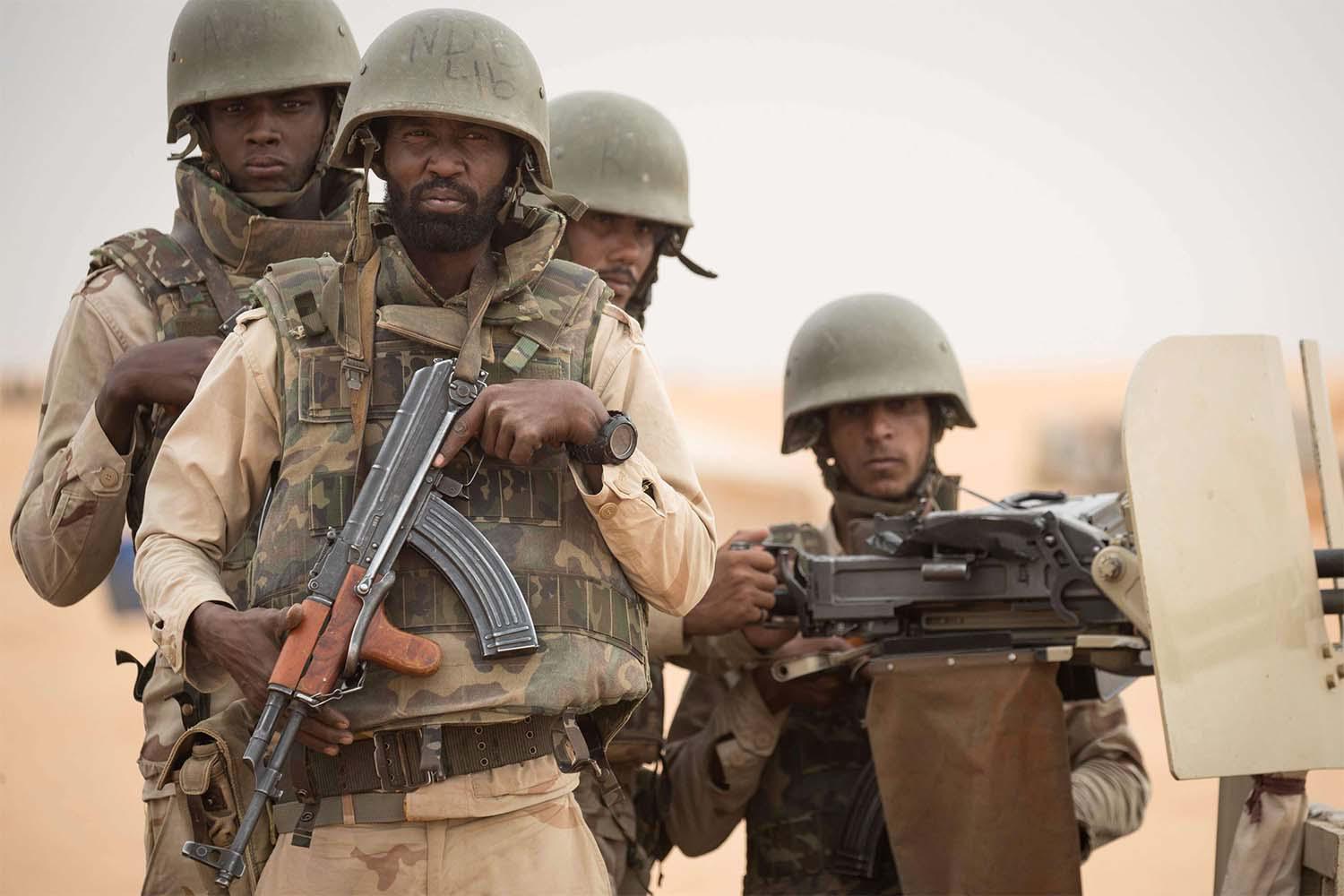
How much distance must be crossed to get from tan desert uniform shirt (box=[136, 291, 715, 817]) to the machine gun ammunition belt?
0.14 feet

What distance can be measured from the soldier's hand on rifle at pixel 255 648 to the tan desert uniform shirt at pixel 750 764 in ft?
8.09

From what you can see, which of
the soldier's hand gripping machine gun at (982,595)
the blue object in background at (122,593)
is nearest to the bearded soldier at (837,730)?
the soldier's hand gripping machine gun at (982,595)

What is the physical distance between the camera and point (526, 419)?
354 cm

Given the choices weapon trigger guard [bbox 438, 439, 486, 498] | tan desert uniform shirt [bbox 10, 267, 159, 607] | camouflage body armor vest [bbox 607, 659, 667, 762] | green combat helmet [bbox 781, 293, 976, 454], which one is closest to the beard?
weapon trigger guard [bbox 438, 439, 486, 498]

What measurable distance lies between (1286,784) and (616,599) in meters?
1.86

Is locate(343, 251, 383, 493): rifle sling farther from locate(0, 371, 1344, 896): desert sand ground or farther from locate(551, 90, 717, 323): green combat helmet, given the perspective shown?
locate(0, 371, 1344, 896): desert sand ground

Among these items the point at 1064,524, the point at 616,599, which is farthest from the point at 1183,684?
the point at 616,599

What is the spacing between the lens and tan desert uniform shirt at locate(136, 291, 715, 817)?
3637 mm

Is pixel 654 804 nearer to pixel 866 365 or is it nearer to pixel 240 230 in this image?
pixel 866 365

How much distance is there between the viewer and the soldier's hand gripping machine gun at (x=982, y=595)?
505 centimetres

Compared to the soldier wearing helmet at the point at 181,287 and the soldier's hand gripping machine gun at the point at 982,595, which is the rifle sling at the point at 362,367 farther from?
the soldier's hand gripping machine gun at the point at 982,595

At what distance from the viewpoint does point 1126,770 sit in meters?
5.72

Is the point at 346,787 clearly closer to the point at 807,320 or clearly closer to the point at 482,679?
the point at 482,679

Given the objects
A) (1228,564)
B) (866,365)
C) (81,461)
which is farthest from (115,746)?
(1228,564)
